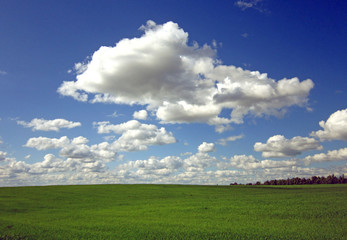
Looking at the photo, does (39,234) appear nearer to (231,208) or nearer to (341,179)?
(231,208)

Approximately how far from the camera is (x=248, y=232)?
48.0ft

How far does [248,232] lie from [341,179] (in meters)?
108

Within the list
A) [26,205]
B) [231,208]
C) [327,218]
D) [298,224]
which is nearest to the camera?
[298,224]

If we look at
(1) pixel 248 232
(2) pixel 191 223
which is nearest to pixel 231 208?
(2) pixel 191 223

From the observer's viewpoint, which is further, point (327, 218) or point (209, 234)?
point (327, 218)

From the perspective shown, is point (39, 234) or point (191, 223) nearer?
point (39, 234)

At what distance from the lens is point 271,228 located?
15500 mm

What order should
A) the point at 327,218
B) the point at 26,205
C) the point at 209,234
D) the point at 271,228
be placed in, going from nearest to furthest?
1. the point at 209,234
2. the point at 271,228
3. the point at 327,218
4. the point at 26,205

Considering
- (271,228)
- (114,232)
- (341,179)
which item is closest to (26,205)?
(114,232)

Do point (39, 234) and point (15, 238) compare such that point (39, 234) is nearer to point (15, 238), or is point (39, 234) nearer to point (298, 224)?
point (15, 238)

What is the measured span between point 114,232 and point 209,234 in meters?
5.78

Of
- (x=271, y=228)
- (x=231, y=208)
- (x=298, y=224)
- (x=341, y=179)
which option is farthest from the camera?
(x=341, y=179)

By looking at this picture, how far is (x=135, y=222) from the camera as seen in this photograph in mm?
18266

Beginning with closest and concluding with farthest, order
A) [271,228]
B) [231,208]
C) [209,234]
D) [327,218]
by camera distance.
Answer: [209,234], [271,228], [327,218], [231,208]
